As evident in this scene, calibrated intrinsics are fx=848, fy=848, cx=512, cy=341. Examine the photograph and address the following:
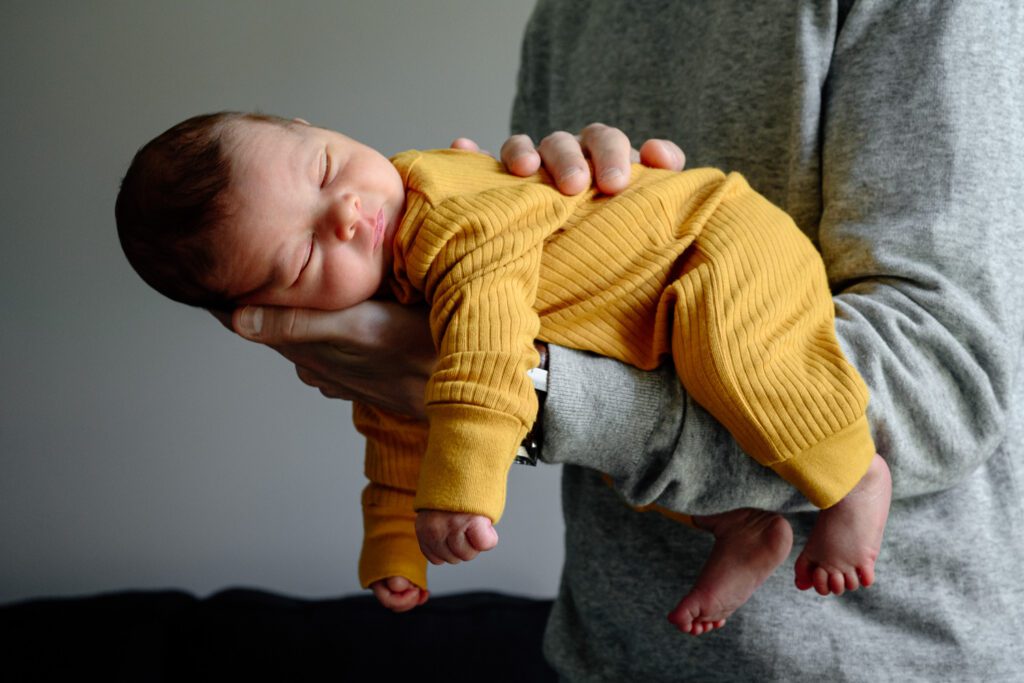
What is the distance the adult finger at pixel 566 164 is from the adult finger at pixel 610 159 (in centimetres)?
1

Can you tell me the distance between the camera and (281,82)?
2023 mm

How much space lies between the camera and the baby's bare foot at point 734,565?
83 centimetres

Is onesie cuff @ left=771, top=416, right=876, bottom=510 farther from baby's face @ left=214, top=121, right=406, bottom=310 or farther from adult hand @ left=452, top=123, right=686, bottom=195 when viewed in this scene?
baby's face @ left=214, top=121, right=406, bottom=310

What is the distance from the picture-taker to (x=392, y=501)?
3.00 ft

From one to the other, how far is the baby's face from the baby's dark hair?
14 millimetres

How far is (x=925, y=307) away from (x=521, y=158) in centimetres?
39

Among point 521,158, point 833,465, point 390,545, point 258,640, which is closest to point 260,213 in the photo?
point 521,158

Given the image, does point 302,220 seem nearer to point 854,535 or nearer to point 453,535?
point 453,535

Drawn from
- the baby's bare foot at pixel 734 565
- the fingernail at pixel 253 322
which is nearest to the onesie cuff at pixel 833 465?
the baby's bare foot at pixel 734 565

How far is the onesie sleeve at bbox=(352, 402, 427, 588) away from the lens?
90 cm

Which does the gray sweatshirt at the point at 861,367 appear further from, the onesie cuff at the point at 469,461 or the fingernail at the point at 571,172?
the fingernail at the point at 571,172

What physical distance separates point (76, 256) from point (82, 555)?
29.1 inches

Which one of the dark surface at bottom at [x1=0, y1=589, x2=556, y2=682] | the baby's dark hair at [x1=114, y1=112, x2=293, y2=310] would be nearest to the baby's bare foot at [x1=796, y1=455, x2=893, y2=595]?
the baby's dark hair at [x1=114, y1=112, x2=293, y2=310]

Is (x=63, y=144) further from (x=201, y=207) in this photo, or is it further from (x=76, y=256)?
(x=201, y=207)
